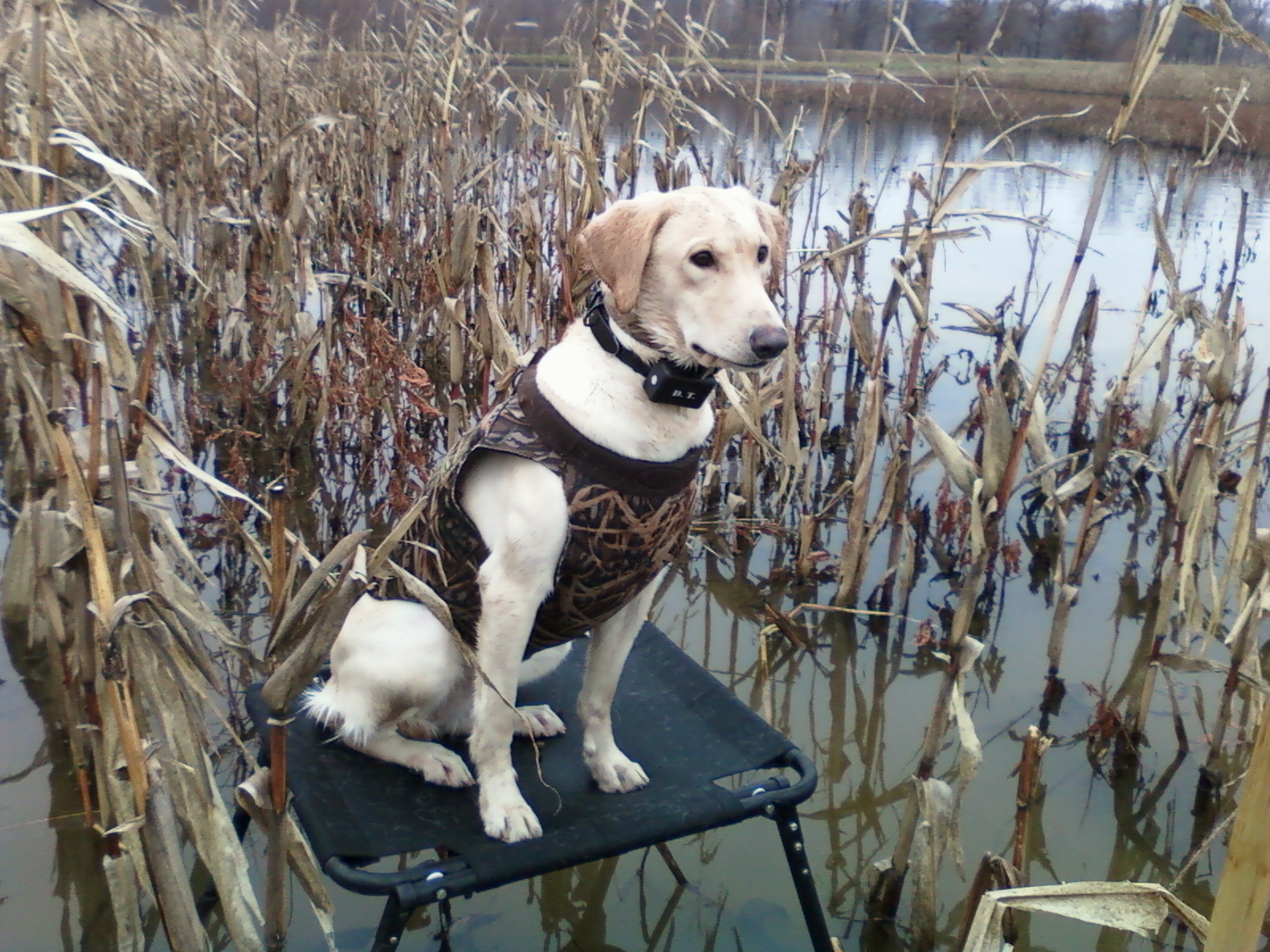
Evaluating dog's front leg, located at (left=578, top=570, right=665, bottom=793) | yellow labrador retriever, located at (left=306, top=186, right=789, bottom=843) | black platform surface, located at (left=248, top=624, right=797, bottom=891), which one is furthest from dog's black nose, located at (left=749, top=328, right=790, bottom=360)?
black platform surface, located at (left=248, top=624, right=797, bottom=891)

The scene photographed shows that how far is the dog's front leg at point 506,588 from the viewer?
5.37 feet

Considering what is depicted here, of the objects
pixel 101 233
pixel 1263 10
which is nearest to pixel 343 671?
pixel 1263 10

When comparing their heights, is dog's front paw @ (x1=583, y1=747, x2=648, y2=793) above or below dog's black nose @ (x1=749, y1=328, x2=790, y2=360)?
below

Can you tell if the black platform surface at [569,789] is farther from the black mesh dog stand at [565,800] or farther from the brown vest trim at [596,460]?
the brown vest trim at [596,460]

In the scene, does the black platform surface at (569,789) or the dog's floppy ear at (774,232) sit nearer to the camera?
the black platform surface at (569,789)

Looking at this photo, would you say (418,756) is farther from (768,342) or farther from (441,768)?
(768,342)

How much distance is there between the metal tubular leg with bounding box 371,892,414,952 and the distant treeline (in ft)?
7.34

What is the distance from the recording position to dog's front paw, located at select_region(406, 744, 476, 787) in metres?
1.82

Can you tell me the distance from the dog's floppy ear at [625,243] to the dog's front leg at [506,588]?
1.04 feet

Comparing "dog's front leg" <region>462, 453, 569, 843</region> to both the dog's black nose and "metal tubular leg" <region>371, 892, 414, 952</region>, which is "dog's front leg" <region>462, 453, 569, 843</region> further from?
the dog's black nose

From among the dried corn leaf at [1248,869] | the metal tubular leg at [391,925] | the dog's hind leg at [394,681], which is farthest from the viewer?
the dog's hind leg at [394,681]

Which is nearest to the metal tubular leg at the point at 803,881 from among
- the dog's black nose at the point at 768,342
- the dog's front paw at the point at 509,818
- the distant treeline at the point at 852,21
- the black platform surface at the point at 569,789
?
the black platform surface at the point at 569,789

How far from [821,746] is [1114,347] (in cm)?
368

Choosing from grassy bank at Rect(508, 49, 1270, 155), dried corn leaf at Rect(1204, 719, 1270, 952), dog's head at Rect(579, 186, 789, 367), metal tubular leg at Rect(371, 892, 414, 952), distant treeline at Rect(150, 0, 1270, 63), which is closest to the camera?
dried corn leaf at Rect(1204, 719, 1270, 952)
